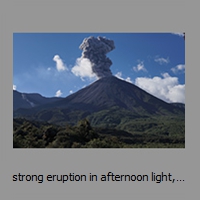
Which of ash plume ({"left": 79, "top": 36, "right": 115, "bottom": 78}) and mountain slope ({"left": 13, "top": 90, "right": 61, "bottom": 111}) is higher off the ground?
ash plume ({"left": 79, "top": 36, "right": 115, "bottom": 78})

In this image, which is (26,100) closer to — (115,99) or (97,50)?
(97,50)

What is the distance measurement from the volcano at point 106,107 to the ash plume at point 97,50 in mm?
9520

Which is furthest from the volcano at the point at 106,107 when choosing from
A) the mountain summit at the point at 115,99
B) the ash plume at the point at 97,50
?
the ash plume at the point at 97,50

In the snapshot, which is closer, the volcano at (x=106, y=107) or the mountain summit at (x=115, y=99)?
the volcano at (x=106, y=107)

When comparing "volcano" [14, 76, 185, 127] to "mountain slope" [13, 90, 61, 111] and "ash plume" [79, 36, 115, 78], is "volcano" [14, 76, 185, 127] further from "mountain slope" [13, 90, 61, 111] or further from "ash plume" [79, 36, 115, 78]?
"mountain slope" [13, 90, 61, 111]

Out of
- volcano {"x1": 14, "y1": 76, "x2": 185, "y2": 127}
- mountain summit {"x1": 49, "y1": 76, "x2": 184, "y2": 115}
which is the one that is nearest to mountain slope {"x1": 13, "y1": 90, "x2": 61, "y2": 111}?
volcano {"x1": 14, "y1": 76, "x2": 185, "y2": 127}

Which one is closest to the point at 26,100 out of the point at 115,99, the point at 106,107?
the point at 115,99

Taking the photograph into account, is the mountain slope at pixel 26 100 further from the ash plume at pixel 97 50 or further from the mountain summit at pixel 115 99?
the ash plume at pixel 97 50

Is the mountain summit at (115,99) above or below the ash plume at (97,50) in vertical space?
below

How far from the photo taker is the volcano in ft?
323

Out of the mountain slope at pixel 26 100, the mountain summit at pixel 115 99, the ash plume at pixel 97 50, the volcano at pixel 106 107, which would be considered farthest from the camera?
the mountain slope at pixel 26 100

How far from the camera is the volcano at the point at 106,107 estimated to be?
9831cm

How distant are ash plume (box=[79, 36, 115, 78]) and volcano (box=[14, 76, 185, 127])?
31.2ft
